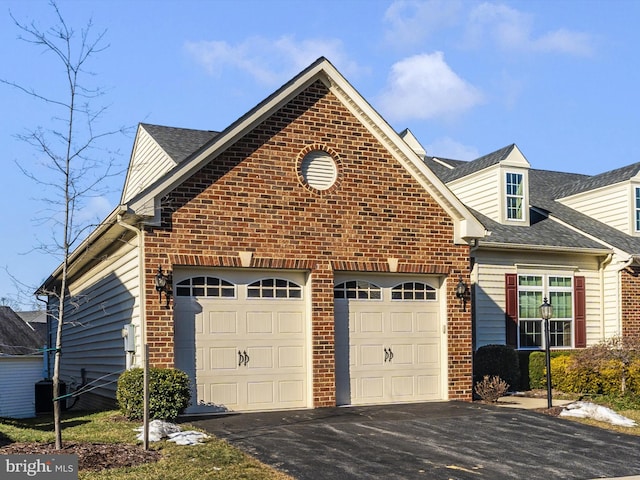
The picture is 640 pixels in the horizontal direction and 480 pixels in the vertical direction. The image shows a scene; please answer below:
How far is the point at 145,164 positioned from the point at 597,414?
12954mm

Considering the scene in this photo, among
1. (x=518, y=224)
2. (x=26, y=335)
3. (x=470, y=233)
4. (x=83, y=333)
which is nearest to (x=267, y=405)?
(x=470, y=233)

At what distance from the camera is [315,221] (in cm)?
1527

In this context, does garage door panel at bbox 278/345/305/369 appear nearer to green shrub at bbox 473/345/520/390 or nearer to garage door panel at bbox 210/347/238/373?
garage door panel at bbox 210/347/238/373

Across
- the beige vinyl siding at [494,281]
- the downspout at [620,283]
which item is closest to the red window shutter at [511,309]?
the beige vinyl siding at [494,281]

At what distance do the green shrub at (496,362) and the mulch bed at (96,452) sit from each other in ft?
35.6

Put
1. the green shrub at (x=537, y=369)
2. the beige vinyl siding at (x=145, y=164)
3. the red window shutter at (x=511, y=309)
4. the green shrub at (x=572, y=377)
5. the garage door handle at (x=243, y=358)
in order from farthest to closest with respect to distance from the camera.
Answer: the red window shutter at (x=511, y=309)
the green shrub at (x=537, y=369)
the beige vinyl siding at (x=145, y=164)
the green shrub at (x=572, y=377)
the garage door handle at (x=243, y=358)

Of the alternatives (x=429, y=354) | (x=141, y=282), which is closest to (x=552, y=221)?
(x=429, y=354)

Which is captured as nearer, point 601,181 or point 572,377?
point 572,377

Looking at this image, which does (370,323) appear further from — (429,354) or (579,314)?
(579,314)

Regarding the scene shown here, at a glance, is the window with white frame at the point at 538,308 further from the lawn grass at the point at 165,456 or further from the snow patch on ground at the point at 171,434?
the snow patch on ground at the point at 171,434

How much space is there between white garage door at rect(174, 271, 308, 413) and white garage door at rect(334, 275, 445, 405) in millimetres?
955

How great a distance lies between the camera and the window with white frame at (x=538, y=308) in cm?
2088

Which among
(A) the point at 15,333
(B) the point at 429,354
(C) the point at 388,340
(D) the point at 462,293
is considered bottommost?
(A) the point at 15,333

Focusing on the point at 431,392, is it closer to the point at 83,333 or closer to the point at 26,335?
the point at 83,333
